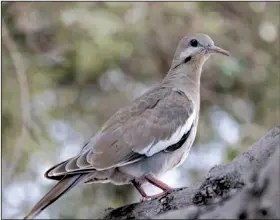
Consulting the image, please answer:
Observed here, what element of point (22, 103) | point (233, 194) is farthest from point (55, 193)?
point (22, 103)

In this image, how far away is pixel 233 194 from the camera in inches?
96.4

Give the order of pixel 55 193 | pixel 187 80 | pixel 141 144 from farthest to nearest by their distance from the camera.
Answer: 1. pixel 187 80
2. pixel 141 144
3. pixel 55 193

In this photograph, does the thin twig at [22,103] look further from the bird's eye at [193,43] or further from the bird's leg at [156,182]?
the bird's leg at [156,182]

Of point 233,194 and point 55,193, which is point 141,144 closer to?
point 55,193

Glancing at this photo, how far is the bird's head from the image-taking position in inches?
174

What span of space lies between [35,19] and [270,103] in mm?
2538

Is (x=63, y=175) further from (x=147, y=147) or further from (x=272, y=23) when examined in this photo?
(x=272, y=23)

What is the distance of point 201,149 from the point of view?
22.4ft

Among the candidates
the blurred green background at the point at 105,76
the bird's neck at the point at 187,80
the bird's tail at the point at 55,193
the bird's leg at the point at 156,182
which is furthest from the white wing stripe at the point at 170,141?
the blurred green background at the point at 105,76

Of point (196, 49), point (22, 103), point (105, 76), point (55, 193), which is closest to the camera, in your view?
point (55, 193)

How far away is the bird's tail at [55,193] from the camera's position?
287cm

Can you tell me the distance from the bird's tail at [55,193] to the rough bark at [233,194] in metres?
0.22

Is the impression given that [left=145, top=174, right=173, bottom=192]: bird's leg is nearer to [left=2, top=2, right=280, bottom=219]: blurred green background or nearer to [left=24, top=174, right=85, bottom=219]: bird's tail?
[left=24, top=174, right=85, bottom=219]: bird's tail

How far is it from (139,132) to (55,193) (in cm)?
80
